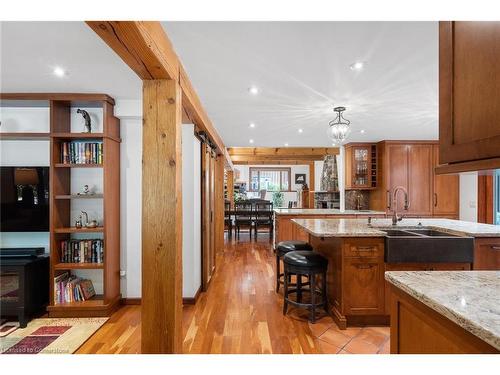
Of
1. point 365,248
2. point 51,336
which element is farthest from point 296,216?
point 51,336

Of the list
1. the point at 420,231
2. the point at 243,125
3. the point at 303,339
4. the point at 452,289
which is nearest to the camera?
the point at 452,289

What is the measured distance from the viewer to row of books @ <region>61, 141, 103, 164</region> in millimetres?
2996

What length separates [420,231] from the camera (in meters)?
3.08

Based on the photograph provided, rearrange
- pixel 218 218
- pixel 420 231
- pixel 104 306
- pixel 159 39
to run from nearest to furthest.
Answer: pixel 159 39 → pixel 104 306 → pixel 420 231 → pixel 218 218

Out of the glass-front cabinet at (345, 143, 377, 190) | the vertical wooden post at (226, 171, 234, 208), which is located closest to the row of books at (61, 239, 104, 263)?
the glass-front cabinet at (345, 143, 377, 190)

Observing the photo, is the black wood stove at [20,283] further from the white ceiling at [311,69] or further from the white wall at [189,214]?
the white ceiling at [311,69]

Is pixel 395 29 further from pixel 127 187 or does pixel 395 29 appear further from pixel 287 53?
pixel 127 187

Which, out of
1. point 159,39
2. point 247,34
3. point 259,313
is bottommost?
point 259,313

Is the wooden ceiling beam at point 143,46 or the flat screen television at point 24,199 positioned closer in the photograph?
the wooden ceiling beam at point 143,46

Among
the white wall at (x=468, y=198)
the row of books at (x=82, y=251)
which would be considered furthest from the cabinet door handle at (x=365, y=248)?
the white wall at (x=468, y=198)

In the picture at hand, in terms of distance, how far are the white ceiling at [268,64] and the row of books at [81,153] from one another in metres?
0.55

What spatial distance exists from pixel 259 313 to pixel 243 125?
2715 millimetres

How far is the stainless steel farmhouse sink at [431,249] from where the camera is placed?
242 cm
